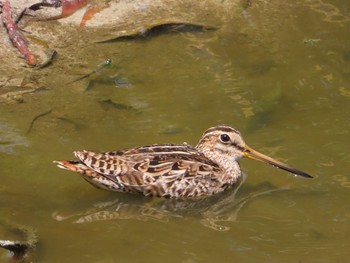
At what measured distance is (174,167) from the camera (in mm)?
9812

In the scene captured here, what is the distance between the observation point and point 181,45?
12.4 metres

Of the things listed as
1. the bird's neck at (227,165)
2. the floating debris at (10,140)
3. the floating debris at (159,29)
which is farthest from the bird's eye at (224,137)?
the floating debris at (159,29)

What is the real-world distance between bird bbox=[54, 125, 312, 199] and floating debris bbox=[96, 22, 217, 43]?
266cm

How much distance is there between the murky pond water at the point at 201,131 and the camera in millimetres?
8664

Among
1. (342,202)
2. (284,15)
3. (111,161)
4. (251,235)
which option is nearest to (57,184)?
(111,161)

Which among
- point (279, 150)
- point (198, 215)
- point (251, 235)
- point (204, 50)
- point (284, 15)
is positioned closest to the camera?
point (251, 235)

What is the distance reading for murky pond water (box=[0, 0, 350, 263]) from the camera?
8.66m

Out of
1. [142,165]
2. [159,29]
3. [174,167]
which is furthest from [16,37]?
[174,167]

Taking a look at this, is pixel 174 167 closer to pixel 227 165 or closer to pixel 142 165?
pixel 142 165

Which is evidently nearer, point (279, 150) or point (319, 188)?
point (319, 188)

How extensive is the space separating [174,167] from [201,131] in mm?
1073

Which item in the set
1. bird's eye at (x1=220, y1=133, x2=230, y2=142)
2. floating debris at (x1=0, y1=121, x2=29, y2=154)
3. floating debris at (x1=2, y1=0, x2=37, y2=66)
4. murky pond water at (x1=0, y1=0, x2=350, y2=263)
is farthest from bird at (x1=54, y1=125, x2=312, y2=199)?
floating debris at (x1=2, y1=0, x2=37, y2=66)

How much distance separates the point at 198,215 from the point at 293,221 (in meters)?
0.94

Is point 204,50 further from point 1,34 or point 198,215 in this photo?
point 198,215
